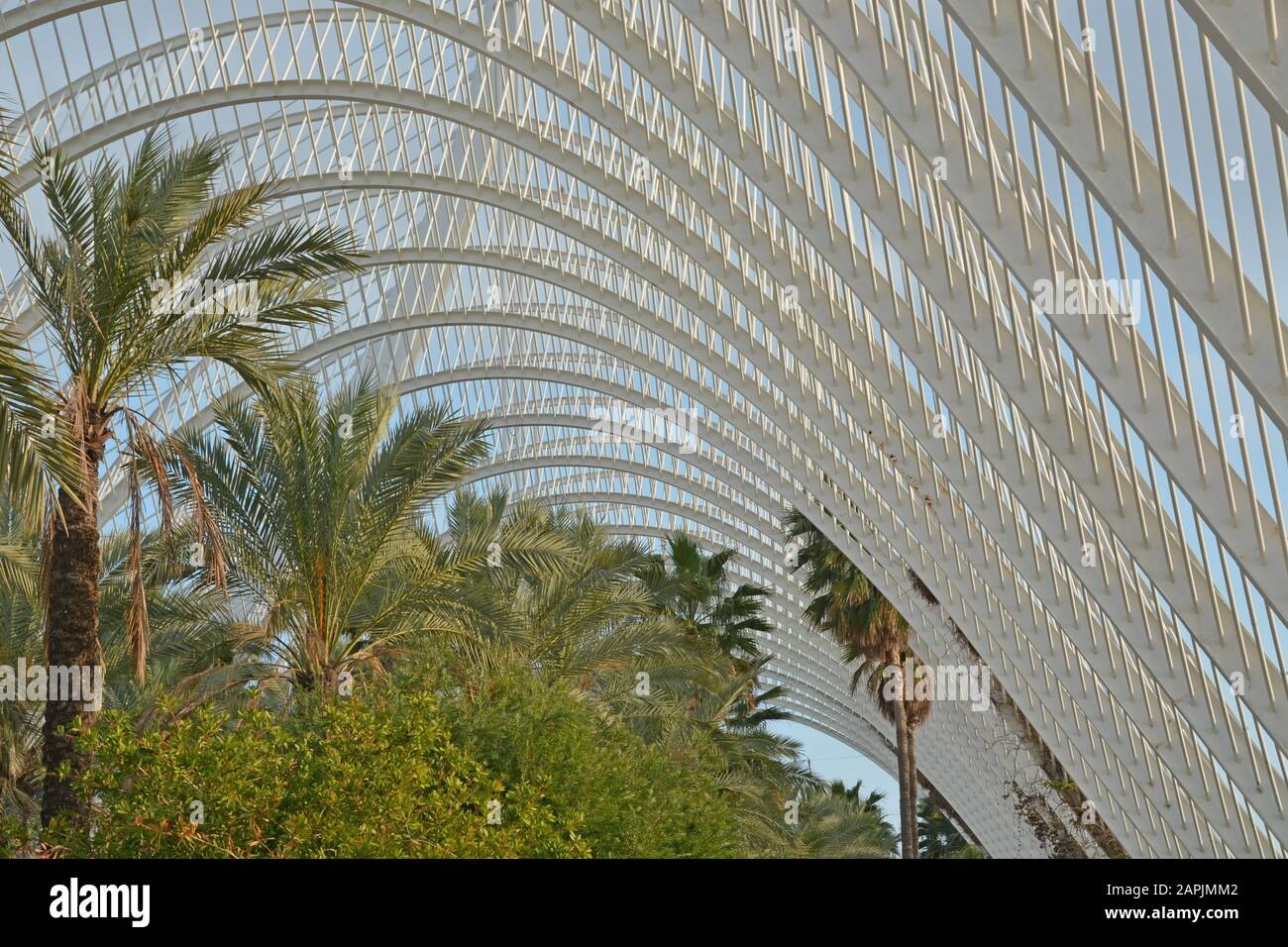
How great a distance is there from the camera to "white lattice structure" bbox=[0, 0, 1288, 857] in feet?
30.9

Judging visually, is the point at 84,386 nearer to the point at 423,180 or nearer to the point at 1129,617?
the point at 1129,617

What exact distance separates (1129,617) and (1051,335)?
2.97 meters

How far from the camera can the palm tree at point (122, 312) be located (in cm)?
1041

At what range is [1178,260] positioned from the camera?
890 cm

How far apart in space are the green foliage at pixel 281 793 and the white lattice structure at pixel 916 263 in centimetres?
579

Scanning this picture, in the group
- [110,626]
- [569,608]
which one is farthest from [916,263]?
[569,608]

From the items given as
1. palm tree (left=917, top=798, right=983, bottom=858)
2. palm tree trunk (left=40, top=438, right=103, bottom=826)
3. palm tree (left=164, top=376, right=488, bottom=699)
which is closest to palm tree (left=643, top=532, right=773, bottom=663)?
palm tree (left=164, top=376, right=488, bottom=699)

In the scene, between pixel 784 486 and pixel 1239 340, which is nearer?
pixel 1239 340

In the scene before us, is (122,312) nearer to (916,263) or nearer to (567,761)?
(567,761)

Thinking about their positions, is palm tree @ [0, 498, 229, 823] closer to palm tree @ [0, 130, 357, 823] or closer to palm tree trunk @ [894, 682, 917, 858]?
palm tree @ [0, 130, 357, 823]

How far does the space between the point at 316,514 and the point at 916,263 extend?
6685 millimetres

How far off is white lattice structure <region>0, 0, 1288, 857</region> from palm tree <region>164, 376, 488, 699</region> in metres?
5.09

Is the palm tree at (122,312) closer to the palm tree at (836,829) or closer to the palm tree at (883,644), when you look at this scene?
the palm tree at (883,644)
